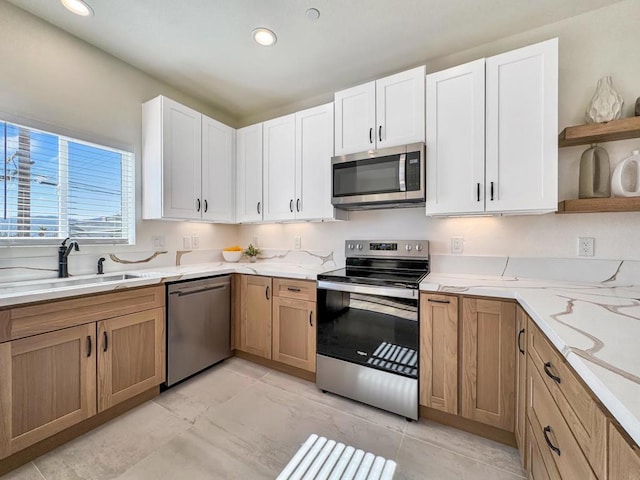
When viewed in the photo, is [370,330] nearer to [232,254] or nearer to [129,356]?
[129,356]

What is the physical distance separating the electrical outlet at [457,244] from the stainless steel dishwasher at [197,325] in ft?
6.58

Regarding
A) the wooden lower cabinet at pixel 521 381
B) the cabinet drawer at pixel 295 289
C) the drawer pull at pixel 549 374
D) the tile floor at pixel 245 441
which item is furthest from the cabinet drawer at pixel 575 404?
the cabinet drawer at pixel 295 289

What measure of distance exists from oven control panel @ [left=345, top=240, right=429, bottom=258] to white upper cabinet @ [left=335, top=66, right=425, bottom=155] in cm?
81

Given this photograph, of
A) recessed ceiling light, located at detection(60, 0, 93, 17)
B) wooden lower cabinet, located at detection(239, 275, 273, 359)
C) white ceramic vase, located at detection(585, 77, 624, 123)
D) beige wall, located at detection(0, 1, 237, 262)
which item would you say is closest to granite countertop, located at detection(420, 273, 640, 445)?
white ceramic vase, located at detection(585, 77, 624, 123)

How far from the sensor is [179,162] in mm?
2436

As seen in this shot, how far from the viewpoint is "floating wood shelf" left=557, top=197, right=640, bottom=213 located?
5.07ft

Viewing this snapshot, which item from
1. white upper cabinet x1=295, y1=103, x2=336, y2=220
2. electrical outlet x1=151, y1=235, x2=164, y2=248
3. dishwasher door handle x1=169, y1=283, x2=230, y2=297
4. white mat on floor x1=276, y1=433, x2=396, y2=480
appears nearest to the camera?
white mat on floor x1=276, y1=433, x2=396, y2=480

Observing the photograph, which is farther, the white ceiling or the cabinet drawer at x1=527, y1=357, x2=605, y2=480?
the white ceiling

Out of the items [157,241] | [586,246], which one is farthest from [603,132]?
[157,241]

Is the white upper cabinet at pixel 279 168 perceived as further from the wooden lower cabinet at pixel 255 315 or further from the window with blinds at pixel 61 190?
the window with blinds at pixel 61 190

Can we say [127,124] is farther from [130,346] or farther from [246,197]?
[130,346]

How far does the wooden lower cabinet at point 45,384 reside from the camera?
1.35 metres

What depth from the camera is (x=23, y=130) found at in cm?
182

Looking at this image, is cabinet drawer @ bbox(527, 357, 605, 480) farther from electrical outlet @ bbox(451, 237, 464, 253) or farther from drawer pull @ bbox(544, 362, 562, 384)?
electrical outlet @ bbox(451, 237, 464, 253)
